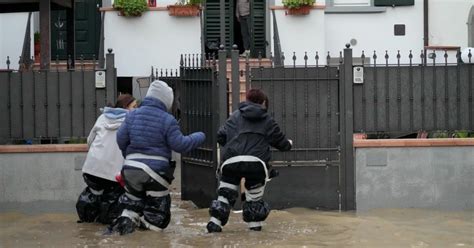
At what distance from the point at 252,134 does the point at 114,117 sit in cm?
182

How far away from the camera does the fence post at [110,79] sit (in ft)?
44.3

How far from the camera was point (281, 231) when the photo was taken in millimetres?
11844

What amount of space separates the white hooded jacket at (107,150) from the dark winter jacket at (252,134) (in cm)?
144

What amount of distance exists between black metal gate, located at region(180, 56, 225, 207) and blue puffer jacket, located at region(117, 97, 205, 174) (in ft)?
7.27

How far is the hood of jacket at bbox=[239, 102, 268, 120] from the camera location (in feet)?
38.0

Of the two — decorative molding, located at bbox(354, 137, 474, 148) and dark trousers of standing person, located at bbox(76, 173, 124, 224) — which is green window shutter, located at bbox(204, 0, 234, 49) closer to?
decorative molding, located at bbox(354, 137, 474, 148)

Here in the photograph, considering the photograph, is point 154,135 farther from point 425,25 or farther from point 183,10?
point 425,25

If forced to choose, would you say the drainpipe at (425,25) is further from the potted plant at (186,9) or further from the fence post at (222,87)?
the fence post at (222,87)

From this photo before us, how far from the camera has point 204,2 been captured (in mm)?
21453

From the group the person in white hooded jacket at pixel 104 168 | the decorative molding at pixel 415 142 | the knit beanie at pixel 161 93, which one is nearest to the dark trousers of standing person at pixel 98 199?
the person in white hooded jacket at pixel 104 168

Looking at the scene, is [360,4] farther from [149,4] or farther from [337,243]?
[337,243]

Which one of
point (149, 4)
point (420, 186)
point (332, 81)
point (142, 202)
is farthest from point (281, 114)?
point (149, 4)

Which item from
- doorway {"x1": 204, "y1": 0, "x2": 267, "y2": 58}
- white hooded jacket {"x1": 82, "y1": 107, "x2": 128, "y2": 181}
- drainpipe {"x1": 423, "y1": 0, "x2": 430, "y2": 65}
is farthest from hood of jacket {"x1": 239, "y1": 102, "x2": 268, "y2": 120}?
drainpipe {"x1": 423, "y1": 0, "x2": 430, "y2": 65}

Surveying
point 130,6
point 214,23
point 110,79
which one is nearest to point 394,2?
point 214,23
